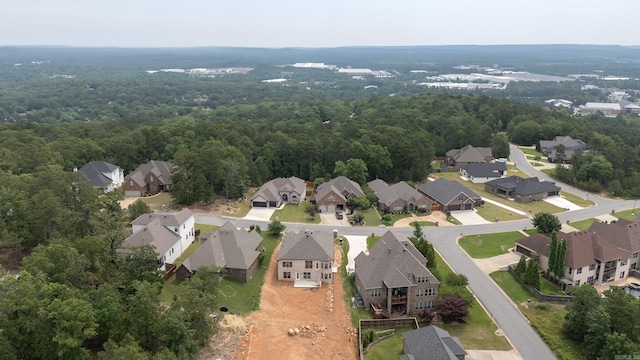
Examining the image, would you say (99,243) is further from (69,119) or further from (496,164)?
(69,119)

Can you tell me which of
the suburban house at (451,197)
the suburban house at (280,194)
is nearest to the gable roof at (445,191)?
the suburban house at (451,197)

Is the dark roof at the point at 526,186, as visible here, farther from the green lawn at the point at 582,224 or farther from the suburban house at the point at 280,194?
the suburban house at the point at 280,194

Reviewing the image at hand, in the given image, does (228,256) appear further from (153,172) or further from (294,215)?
(153,172)

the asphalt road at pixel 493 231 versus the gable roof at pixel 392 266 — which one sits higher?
A: the gable roof at pixel 392 266

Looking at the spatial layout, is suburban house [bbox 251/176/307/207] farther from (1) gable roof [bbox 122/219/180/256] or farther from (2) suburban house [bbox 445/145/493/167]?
(2) suburban house [bbox 445/145/493/167]

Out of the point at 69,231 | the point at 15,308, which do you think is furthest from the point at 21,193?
the point at 15,308

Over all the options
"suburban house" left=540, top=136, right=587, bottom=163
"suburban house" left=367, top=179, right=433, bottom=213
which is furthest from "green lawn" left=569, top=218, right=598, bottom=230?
"suburban house" left=540, top=136, right=587, bottom=163
